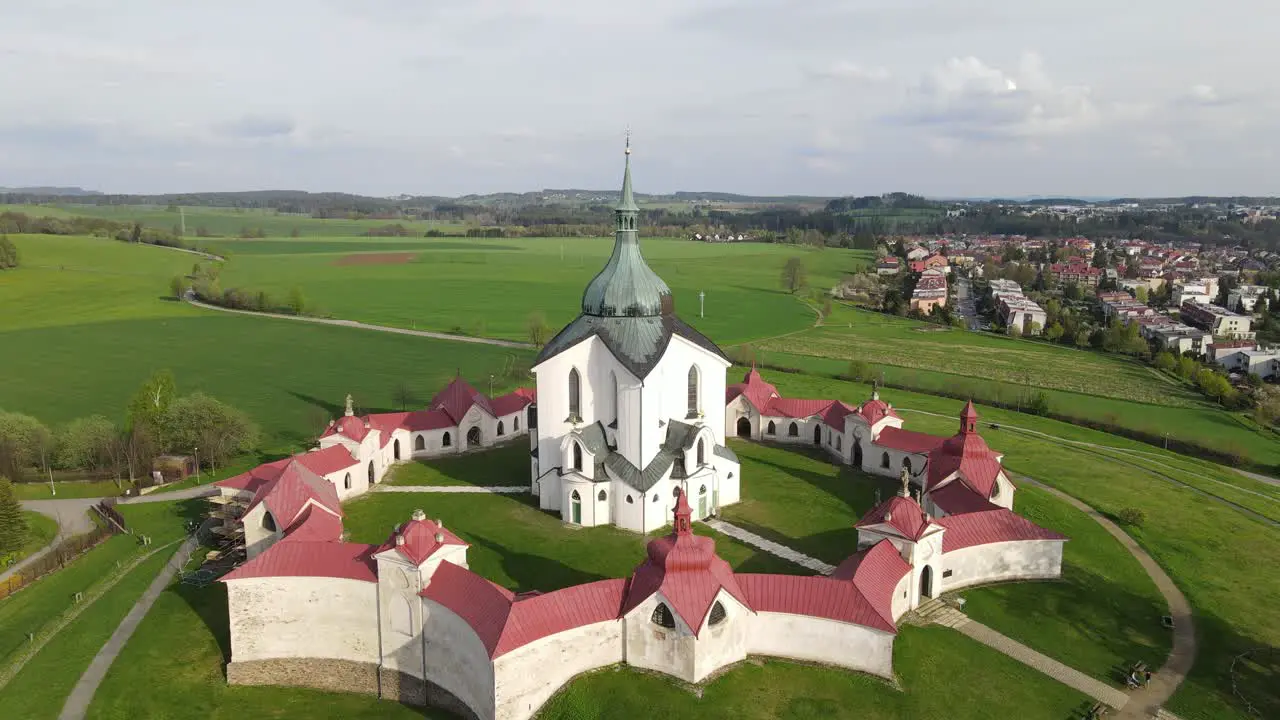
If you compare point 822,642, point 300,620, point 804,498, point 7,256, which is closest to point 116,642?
point 300,620

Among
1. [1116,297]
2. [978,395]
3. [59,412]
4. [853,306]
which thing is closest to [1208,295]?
[1116,297]

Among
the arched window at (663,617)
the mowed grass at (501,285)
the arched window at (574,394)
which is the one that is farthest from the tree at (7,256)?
the arched window at (663,617)

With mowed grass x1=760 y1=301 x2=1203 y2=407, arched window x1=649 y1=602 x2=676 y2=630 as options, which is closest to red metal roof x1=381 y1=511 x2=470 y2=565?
arched window x1=649 y1=602 x2=676 y2=630

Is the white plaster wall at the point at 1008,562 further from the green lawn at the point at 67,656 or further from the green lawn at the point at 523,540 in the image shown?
the green lawn at the point at 67,656

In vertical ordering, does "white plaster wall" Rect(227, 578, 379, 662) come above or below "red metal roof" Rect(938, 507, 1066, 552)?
below

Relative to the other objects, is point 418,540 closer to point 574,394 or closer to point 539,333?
point 574,394

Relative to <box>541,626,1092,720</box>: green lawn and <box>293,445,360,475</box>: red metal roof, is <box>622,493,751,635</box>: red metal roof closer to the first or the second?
<box>541,626,1092,720</box>: green lawn
